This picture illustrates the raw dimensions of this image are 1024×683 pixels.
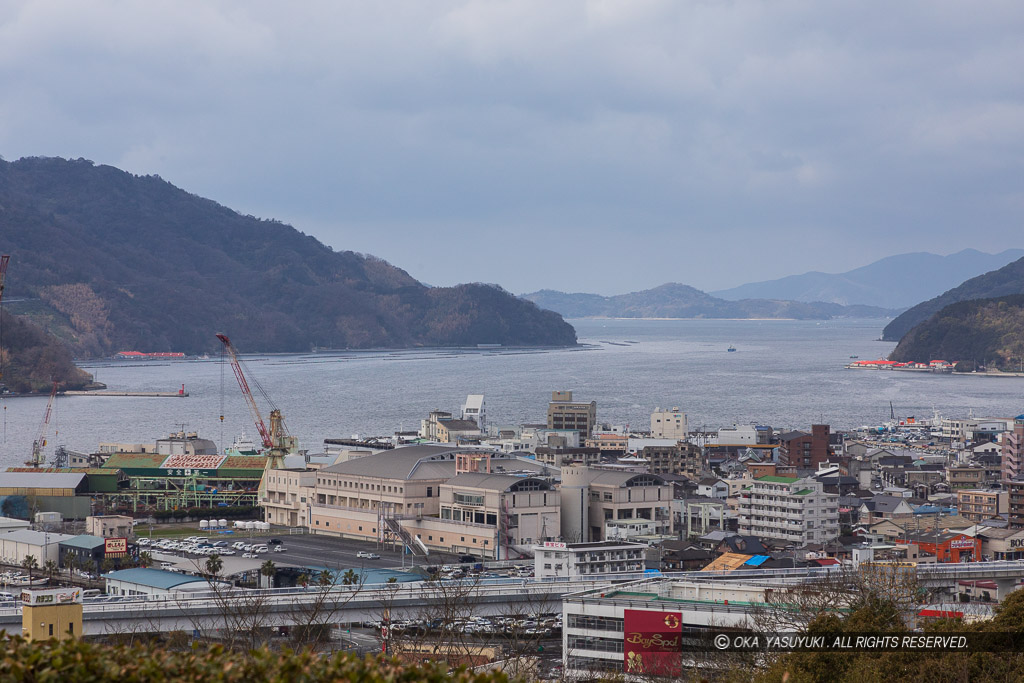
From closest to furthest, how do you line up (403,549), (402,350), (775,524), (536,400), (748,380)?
(403,549), (775,524), (536,400), (748,380), (402,350)

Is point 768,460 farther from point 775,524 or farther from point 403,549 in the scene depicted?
point 403,549

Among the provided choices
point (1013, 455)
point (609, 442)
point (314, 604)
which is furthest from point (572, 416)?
point (314, 604)

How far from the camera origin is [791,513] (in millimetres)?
19344

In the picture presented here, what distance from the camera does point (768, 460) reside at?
2889 centimetres

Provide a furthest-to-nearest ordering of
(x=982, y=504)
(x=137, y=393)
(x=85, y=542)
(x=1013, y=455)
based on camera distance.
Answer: (x=137, y=393) < (x=1013, y=455) < (x=982, y=504) < (x=85, y=542)

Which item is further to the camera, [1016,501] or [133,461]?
[133,461]

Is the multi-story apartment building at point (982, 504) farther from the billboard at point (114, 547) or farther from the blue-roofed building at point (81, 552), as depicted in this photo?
the blue-roofed building at point (81, 552)

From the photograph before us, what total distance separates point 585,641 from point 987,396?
4834 cm

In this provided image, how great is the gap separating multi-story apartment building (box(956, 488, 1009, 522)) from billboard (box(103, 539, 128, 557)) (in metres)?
13.1

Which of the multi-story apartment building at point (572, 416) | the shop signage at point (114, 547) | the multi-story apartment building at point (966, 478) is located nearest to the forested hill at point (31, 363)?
the multi-story apartment building at point (572, 416)

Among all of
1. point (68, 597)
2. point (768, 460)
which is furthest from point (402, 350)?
point (68, 597)

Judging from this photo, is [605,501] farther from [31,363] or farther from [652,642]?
[31,363]

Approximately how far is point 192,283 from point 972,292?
219ft

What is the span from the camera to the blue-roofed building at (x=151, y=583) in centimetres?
1405
